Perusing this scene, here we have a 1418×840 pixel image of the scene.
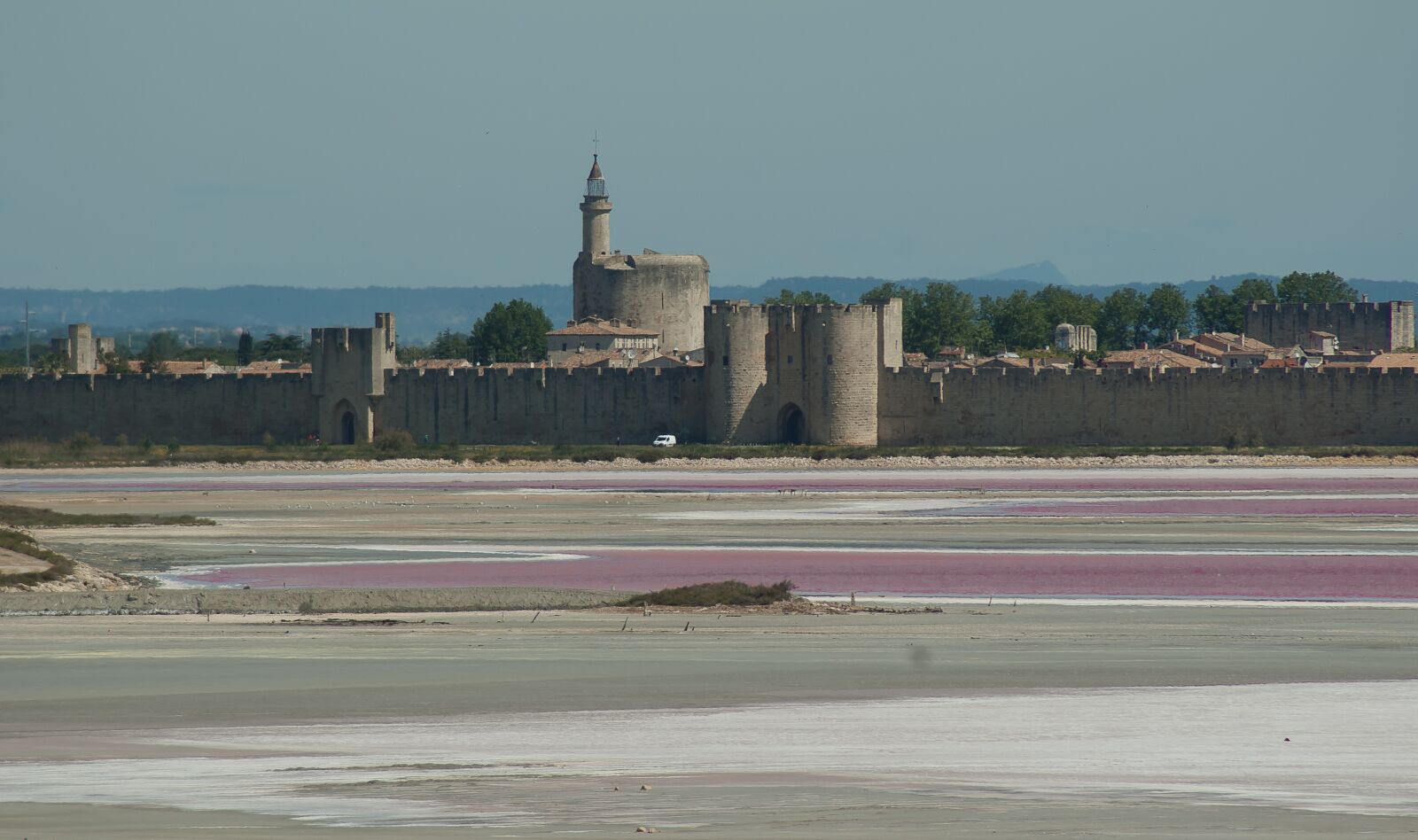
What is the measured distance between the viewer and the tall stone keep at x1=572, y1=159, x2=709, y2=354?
75.1 meters

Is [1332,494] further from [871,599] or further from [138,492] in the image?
[138,492]

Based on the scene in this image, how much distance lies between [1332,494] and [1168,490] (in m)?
3.02

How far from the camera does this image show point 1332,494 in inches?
1465

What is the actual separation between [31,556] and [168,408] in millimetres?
36695

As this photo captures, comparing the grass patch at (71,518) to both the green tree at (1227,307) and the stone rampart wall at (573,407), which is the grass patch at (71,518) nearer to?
the stone rampart wall at (573,407)

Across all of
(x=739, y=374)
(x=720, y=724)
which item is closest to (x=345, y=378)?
(x=739, y=374)

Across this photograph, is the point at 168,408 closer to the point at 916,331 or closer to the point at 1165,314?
the point at 916,331

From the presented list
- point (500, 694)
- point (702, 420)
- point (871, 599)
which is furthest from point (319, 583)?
point (702, 420)

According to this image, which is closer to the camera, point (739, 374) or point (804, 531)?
point (804, 531)

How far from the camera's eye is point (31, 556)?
23031 millimetres

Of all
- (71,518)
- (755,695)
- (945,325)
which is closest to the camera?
(755,695)

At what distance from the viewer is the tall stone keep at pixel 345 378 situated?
5691 centimetres

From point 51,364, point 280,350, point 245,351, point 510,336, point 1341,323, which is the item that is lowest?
point 51,364

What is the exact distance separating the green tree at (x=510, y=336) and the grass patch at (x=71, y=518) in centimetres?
4743
